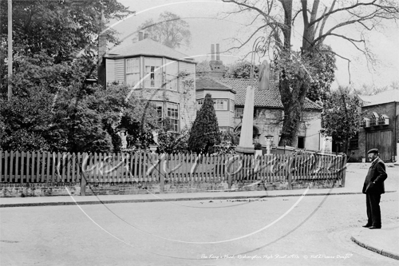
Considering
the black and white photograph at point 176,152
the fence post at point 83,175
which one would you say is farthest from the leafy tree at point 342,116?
the fence post at point 83,175

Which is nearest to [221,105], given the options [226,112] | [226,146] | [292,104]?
[226,112]

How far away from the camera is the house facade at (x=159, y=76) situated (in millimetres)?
32625

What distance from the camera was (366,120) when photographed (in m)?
43.9

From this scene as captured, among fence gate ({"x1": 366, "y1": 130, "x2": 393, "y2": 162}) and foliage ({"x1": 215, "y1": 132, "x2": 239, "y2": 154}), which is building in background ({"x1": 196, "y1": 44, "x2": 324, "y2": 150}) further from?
fence gate ({"x1": 366, "y1": 130, "x2": 393, "y2": 162})

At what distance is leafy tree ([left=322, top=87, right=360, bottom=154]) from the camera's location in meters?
40.8

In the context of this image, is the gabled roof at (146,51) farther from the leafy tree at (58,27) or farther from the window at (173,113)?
the window at (173,113)

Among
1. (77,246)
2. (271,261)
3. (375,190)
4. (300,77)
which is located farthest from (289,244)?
(300,77)

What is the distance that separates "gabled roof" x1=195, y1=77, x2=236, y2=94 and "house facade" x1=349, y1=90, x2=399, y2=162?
578 inches

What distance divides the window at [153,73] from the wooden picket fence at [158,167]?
13.0 meters

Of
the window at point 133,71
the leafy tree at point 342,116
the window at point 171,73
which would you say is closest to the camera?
the window at point 171,73

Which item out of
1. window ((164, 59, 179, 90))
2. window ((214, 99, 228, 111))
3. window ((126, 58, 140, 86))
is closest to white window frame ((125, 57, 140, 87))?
window ((126, 58, 140, 86))

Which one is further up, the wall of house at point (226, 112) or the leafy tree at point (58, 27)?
the leafy tree at point (58, 27)

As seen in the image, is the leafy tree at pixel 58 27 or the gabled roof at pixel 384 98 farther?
the gabled roof at pixel 384 98

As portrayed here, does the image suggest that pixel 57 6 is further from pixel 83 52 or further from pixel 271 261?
pixel 271 261
